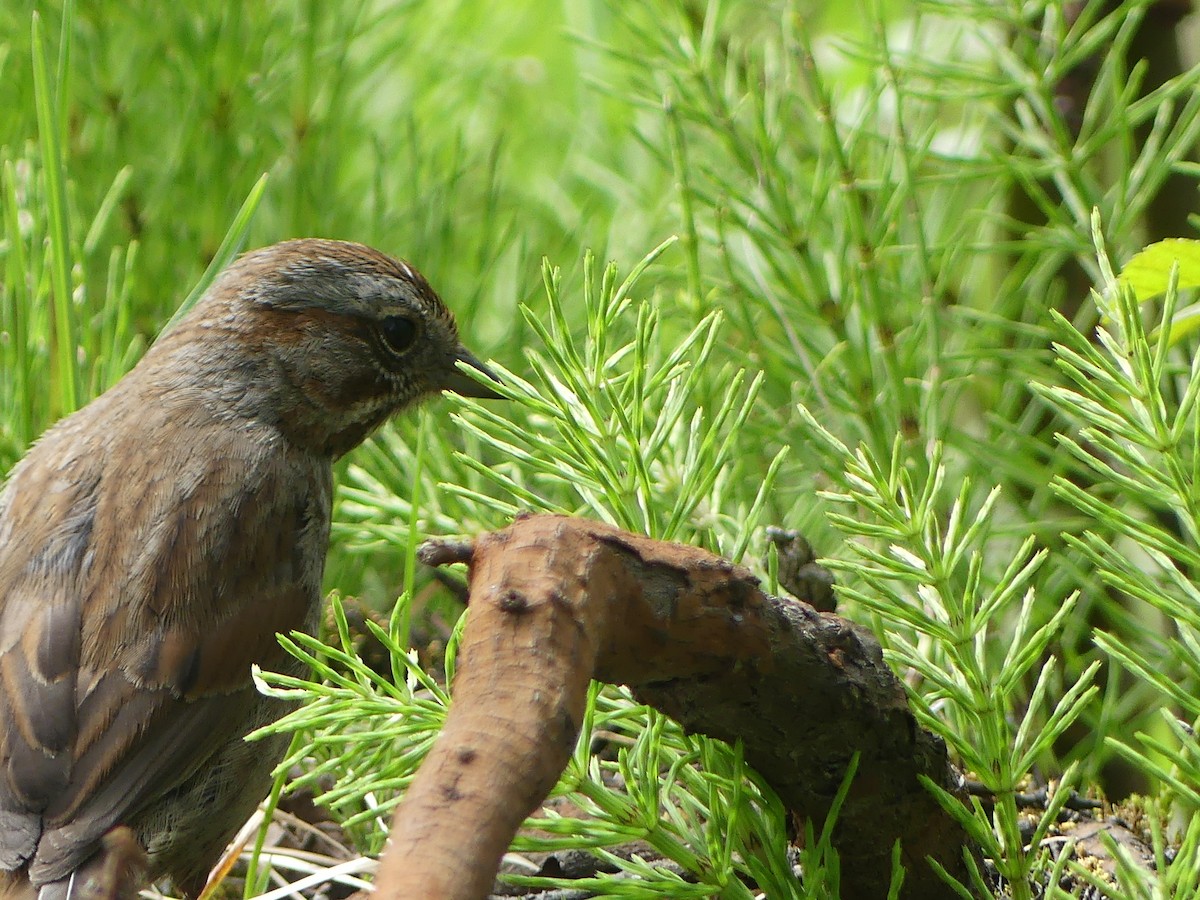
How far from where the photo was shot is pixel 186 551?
2971mm

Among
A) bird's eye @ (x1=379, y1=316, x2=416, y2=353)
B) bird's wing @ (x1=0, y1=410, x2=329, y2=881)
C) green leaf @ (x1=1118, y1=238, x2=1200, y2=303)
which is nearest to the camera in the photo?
green leaf @ (x1=1118, y1=238, x2=1200, y2=303)

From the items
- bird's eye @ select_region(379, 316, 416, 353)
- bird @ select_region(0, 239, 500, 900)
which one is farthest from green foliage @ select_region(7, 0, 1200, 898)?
bird's eye @ select_region(379, 316, 416, 353)

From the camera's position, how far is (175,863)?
295 centimetres

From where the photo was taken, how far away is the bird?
2.70 meters

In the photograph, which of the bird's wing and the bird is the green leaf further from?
the bird's wing

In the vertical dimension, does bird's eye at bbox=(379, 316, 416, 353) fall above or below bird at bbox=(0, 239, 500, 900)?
above

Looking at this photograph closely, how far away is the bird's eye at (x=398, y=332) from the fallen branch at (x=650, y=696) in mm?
2130

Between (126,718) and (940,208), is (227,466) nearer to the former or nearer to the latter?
(126,718)

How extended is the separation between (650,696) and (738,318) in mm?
1641

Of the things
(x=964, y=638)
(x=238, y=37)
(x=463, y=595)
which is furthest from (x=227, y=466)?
(x=964, y=638)


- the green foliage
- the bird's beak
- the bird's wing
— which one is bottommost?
the bird's wing

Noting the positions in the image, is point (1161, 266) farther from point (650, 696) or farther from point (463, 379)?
point (463, 379)

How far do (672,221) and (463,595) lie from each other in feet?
5.52

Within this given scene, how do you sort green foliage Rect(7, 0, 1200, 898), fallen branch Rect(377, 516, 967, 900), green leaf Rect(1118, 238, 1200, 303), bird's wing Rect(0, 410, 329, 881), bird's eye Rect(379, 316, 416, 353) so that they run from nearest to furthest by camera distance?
fallen branch Rect(377, 516, 967, 900) < green foliage Rect(7, 0, 1200, 898) < green leaf Rect(1118, 238, 1200, 303) < bird's wing Rect(0, 410, 329, 881) < bird's eye Rect(379, 316, 416, 353)
